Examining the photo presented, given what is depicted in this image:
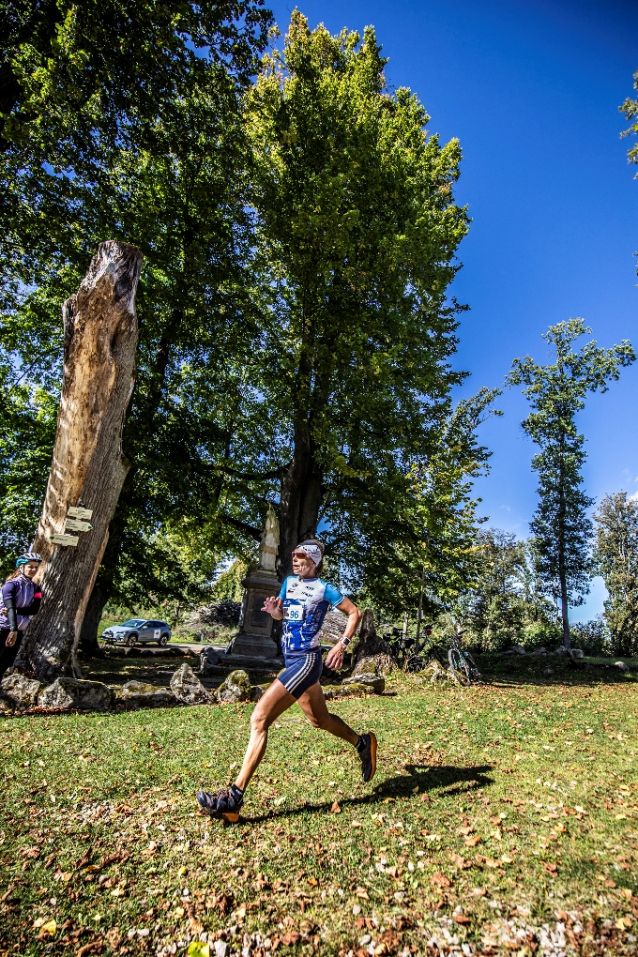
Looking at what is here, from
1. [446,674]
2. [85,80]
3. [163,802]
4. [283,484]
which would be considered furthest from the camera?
[283,484]

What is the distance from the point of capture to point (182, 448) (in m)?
14.4

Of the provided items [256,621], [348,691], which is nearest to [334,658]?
[348,691]

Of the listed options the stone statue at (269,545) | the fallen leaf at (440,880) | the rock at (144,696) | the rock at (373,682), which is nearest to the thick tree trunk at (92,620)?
the stone statue at (269,545)

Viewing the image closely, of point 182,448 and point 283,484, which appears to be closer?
point 182,448

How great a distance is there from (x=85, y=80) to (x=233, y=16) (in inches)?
124

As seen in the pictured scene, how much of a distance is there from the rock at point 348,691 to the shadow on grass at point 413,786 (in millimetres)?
4405

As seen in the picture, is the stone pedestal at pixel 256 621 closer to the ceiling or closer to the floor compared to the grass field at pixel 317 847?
closer to the ceiling

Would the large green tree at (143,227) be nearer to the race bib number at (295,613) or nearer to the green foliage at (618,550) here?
the race bib number at (295,613)

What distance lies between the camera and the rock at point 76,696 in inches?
271

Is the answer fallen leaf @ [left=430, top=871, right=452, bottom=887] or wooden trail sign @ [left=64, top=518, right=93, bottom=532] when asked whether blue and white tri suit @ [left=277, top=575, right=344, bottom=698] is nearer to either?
fallen leaf @ [left=430, top=871, right=452, bottom=887]

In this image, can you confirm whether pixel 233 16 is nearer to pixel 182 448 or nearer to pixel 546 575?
pixel 182 448

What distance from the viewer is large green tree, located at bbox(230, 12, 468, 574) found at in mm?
13539

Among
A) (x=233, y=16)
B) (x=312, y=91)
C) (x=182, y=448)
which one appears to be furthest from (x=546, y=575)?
(x=233, y=16)

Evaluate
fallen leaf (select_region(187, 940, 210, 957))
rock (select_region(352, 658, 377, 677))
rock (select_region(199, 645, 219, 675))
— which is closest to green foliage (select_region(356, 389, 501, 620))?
rock (select_region(352, 658, 377, 677))
